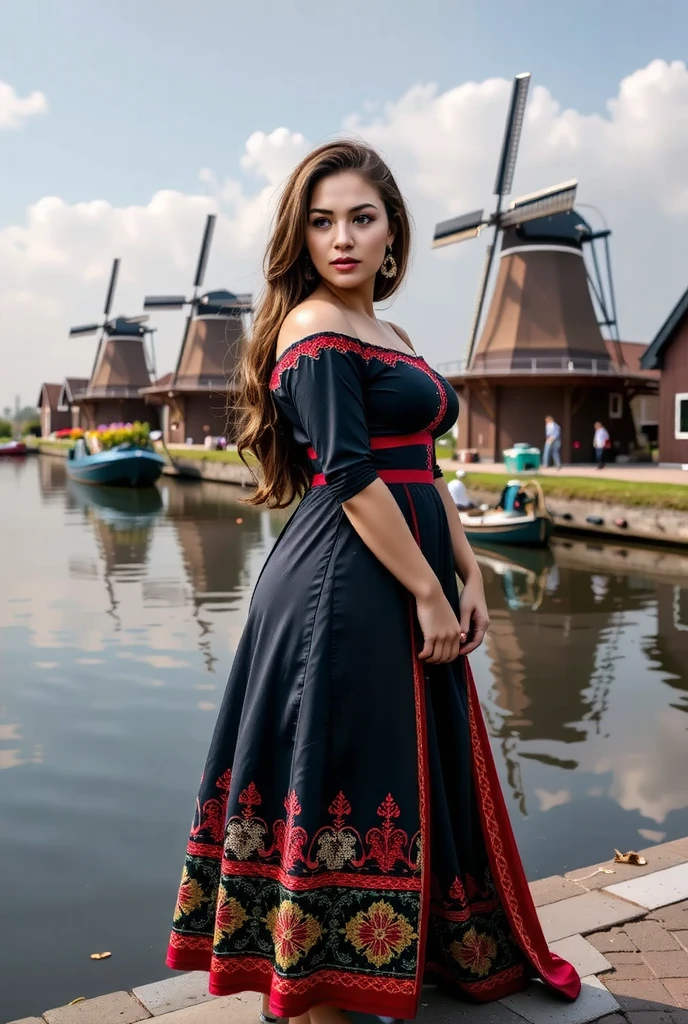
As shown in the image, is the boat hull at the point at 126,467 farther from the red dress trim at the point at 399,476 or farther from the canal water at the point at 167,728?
the red dress trim at the point at 399,476

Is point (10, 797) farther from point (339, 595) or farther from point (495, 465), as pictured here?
point (495, 465)

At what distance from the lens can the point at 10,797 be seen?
172 inches

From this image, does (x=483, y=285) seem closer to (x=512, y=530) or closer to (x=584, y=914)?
(x=512, y=530)

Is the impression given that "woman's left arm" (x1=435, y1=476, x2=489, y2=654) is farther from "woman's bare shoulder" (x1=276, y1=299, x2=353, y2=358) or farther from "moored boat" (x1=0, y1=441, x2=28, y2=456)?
"moored boat" (x1=0, y1=441, x2=28, y2=456)

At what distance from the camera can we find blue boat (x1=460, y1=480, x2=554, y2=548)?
42.3 feet

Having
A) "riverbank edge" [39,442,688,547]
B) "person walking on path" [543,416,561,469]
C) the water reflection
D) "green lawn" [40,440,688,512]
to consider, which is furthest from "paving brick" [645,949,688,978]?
"person walking on path" [543,416,561,469]

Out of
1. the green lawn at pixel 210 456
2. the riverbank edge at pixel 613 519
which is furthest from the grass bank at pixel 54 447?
the riverbank edge at pixel 613 519

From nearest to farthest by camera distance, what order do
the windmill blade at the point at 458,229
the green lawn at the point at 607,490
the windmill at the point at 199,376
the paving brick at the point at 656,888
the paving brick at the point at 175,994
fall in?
the paving brick at the point at 175,994, the paving brick at the point at 656,888, the green lawn at the point at 607,490, the windmill blade at the point at 458,229, the windmill at the point at 199,376

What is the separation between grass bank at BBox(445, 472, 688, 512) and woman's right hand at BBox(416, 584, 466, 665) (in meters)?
11.6

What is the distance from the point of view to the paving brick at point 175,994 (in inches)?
81.4

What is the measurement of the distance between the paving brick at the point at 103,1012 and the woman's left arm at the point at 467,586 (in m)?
1.13

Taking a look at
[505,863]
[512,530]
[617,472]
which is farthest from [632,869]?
[617,472]

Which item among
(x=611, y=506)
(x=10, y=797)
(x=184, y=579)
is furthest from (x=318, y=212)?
(x=611, y=506)

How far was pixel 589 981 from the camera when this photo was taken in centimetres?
210
